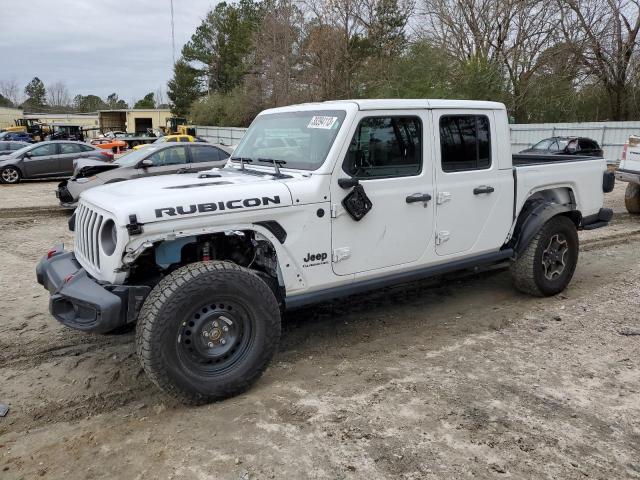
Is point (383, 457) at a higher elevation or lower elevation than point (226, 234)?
lower

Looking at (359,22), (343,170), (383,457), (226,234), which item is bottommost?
(383,457)

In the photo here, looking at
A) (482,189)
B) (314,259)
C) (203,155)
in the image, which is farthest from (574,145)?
(314,259)

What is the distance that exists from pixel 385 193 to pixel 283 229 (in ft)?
3.13

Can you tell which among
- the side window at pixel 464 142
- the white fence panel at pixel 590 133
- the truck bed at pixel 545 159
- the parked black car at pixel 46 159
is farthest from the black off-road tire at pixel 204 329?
the white fence panel at pixel 590 133

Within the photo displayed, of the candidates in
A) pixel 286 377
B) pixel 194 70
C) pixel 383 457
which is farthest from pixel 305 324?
pixel 194 70

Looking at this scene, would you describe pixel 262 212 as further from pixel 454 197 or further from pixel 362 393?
pixel 454 197

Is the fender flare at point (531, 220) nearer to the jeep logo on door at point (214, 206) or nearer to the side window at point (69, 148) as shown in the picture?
the jeep logo on door at point (214, 206)

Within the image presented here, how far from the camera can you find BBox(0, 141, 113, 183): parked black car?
669 inches

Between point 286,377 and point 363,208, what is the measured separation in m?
1.41

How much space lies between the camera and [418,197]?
439 centimetres

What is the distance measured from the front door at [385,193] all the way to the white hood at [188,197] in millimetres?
490

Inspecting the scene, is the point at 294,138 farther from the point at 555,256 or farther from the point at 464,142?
the point at 555,256

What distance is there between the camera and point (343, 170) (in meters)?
4.00

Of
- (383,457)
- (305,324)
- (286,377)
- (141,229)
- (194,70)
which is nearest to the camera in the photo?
(383,457)
